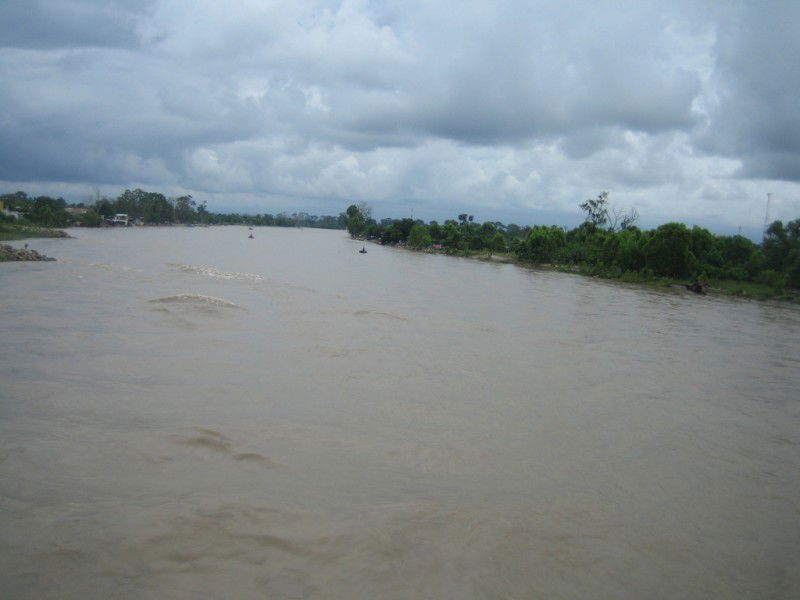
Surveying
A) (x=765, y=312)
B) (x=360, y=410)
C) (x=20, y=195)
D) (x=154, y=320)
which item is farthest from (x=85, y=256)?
(x=20, y=195)

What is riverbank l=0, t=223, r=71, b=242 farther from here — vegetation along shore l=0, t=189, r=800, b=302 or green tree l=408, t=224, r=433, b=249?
green tree l=408, t=224, r=433, b=249

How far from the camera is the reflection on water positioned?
399 cm

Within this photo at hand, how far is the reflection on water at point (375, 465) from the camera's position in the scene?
3992 millimetres

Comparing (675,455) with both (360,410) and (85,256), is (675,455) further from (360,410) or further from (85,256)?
(85,256)

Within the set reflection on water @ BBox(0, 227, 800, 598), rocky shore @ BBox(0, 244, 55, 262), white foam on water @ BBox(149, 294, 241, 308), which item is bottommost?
reflection on water @ BBox(0, 227, 800, 598)

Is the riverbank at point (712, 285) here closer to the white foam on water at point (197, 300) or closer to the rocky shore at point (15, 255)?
the white foam on water at point (197, 300)

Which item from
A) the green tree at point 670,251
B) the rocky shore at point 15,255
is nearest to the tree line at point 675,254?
the green tree at point 670,251

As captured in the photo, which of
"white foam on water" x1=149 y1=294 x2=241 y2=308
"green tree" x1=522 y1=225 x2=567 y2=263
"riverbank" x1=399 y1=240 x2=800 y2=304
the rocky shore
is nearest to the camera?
"white foam on water" x1=149 y1=294 x2=241 y2=308

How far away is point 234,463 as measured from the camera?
552cm

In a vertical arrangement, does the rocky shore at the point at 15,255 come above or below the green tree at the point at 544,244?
below

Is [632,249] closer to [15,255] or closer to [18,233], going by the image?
[15,255]

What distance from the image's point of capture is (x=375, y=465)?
5797 mm

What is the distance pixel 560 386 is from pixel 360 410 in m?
3.96

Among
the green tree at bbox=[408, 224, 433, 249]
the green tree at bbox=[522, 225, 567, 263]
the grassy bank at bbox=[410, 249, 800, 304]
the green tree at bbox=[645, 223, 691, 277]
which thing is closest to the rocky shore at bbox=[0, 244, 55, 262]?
the grassy bank at bbox=[410, 249, 800, 304]
